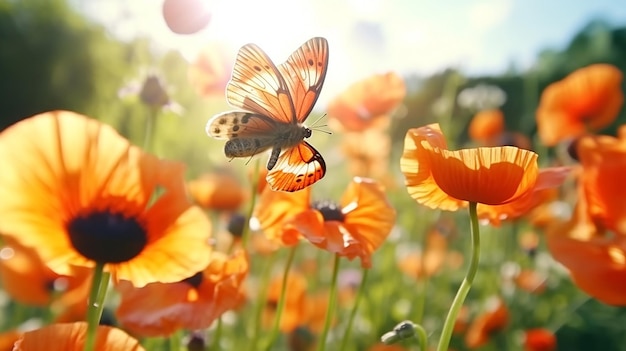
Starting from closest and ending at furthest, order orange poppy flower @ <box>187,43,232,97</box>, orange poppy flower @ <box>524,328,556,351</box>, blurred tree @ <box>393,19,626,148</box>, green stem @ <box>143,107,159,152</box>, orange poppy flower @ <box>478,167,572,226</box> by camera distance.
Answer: orange poppy flower @ <box>478,167,572,226</box> → green stem @ <box>143,107,159,152</box> → orange poppy flower @ <box>187,43,232,97</box> → orange poppy flower @ <box>524,328,556,351</box> → blurred tree @ <box>393,19,626,148</box>

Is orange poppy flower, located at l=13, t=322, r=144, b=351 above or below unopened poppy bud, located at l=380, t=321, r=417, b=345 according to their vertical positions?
above

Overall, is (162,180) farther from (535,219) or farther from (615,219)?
(535,219)

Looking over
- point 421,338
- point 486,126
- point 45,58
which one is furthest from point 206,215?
point 45,58

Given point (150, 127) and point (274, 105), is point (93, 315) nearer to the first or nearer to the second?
point (274, 105)

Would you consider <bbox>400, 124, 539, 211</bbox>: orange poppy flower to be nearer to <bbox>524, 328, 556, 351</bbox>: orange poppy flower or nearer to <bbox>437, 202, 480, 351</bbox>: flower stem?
<bbox>437, 202, 480, 351</bbox>: flower stem

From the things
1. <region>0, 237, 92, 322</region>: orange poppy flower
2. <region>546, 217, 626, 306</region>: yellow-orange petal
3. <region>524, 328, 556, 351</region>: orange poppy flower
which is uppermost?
<region>546, 217, 626, 306</region>: yellow-orange petal

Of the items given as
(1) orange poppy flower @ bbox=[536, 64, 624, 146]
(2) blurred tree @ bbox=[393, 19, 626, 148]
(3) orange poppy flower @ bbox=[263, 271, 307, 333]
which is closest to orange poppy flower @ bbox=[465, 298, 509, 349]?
(3) orange poppy flower @ bbox=[263, 271, 307, 333]

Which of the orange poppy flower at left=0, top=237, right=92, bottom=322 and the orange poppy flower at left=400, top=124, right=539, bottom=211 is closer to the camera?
the orange poppy flower at left=400, top=124, right=539, bottom=211
